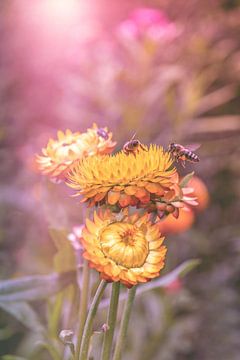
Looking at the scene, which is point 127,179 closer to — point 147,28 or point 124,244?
point 124,244

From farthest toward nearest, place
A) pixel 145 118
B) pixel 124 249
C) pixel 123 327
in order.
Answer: pixel 145 118 < pixel 123 327 < pixel 124 249

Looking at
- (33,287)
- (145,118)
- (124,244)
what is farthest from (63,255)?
(145,118)

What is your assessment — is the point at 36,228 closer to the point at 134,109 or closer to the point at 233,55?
the point at 134,109

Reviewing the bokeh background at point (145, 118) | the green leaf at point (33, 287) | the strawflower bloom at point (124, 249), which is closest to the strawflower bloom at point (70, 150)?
the strawflower bloom at point (124, 249)

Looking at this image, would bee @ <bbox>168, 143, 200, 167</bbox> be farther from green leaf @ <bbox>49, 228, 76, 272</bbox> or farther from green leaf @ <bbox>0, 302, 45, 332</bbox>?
green leaf @ <bbox>0, 302, 45, 332</bbox>

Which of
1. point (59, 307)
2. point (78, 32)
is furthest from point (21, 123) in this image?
point (59, 307)

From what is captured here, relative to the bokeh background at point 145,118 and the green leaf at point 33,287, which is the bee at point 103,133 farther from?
the bokeh background at point 145,118

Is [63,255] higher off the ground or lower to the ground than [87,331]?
higher

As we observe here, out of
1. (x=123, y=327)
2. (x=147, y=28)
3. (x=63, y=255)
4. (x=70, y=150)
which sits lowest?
(x=123, y=327)
